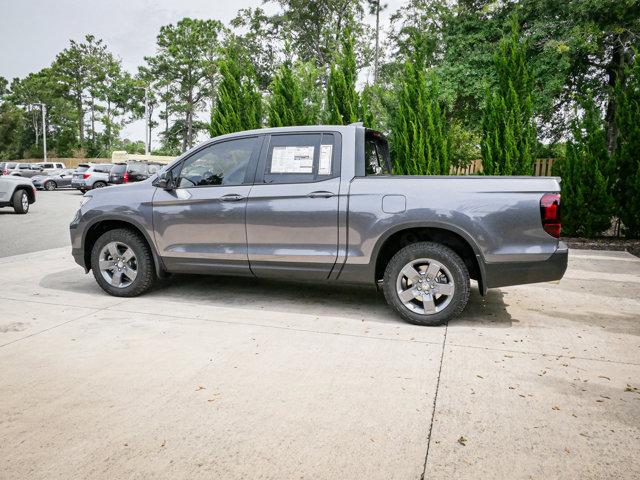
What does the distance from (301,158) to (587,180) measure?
759 centimetres

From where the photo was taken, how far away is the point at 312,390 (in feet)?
10.1

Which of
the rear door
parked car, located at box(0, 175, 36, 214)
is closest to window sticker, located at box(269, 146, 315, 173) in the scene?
the rear door

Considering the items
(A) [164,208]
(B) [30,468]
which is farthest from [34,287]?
(B) [30,468]

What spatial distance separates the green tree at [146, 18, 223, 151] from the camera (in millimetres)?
50281

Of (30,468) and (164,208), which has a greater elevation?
(164,208)

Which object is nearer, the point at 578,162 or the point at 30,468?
the point at 30,468

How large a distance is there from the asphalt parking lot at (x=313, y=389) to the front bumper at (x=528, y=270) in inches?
19.0

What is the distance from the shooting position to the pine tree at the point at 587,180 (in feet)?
31.4

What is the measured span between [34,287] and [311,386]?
14.4 ft

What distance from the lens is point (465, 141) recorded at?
1844 centimetres

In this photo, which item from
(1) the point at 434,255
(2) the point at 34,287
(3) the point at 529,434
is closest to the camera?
(3) the point at 529,434

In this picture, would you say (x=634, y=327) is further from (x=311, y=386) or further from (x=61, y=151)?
(x=61, y=151)

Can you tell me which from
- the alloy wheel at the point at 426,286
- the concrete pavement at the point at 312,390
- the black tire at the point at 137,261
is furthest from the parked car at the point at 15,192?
the alloy wheel at the point at 426,286

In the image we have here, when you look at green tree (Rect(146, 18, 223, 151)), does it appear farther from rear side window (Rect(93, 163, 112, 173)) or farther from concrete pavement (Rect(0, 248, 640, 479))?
concrete pavement (Rect(0, 248, 640, 479))
